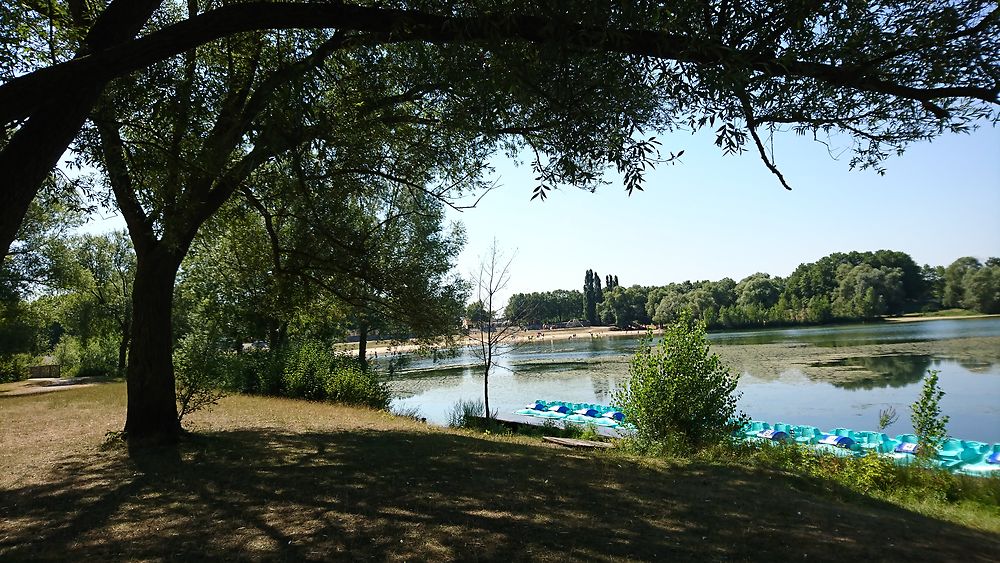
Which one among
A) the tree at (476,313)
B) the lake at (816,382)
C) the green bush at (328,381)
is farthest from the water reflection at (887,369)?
the green bush at (328,381)

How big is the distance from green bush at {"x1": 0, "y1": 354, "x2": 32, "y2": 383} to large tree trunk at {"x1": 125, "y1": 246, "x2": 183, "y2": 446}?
24110 millimetres

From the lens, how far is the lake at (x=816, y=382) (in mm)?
19078

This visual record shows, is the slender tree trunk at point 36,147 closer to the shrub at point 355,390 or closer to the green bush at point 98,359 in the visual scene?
the shrub at point 355,390

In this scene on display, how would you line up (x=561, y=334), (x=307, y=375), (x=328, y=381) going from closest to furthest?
(x=328, y=381) → (x=307, y=375) → (x=561, y=334)

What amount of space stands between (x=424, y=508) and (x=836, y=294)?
78650 millimetres

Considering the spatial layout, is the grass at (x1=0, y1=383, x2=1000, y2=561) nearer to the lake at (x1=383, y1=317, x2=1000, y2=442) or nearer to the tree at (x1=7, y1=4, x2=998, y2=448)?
the tree at (x1=7, y1=4, x2=998, y2=448)

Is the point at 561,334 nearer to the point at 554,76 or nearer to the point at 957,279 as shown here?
the point at 957,279

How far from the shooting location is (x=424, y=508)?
4590mm

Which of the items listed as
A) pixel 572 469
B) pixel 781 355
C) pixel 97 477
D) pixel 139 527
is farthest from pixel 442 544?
pixel 781 355

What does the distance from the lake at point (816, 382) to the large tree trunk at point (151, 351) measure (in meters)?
9.08

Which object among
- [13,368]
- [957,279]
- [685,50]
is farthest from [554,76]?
[957,279]

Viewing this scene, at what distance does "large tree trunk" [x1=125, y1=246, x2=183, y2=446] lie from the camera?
7523mm

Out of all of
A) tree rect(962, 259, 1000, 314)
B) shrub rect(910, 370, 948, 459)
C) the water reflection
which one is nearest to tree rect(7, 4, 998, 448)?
shrub rect(910, 370, 948, 459)

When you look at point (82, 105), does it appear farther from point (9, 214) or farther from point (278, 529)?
point (278, 529)
